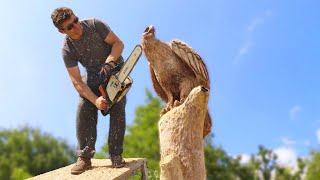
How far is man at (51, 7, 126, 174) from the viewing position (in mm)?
4480

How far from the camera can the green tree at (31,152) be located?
58.0 feet

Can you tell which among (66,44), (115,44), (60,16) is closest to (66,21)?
(60,16)

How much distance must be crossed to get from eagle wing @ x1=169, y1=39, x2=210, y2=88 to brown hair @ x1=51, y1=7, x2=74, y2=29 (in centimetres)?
140

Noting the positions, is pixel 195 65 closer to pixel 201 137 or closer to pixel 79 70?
pixel 201 137

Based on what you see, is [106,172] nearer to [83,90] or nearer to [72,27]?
[83,90]

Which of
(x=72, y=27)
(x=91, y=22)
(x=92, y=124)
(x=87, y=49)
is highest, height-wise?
(x=91, y=22)

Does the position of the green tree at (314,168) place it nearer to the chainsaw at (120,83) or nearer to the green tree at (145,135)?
the green tree at (145,135)

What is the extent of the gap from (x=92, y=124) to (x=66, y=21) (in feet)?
3.53

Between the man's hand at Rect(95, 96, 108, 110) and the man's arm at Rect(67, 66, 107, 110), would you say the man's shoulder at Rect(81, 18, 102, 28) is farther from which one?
the man's hand at Rect(95, 96, 108, 110)

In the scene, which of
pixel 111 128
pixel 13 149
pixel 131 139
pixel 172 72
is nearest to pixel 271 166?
pixel 131 139

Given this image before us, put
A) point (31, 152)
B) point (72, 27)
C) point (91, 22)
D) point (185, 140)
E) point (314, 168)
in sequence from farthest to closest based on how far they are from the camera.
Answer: point (31, 152), point (314, 168), point (91, 22), point (72, 27), point (185, 140)

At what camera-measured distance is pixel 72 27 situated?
4391mm

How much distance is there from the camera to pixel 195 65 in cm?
332

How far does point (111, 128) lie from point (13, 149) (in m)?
15.2
